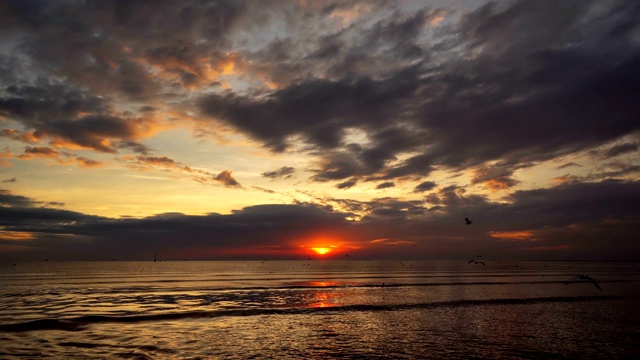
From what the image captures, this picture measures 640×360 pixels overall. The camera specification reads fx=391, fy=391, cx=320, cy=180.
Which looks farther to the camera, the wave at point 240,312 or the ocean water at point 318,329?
the wave at point 240,312

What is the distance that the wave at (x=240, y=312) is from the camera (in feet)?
118

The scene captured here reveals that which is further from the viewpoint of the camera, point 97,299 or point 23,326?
point 97,299

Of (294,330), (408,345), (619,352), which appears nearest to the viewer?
(619,352)

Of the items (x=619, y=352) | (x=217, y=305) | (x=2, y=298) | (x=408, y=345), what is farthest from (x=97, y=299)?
(x=619, y=352)

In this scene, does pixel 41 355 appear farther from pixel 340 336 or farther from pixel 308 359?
pixel 340 336

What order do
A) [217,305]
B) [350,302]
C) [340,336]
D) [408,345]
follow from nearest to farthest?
[408,345], [340,336], [217,305], [350,302]

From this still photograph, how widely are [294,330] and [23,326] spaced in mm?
24754

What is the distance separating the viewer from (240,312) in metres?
45.0

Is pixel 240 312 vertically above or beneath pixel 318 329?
beneath

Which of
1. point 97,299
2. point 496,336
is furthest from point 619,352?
point 97,299

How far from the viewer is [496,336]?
3194 centimetres

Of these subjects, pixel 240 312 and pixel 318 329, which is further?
pixel 240 312

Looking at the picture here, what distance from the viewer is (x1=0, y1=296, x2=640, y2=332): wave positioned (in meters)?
35.9

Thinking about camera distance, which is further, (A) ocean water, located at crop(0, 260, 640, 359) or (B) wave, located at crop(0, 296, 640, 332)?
(B) wave, located at crop(0, 296, 640, 332)
